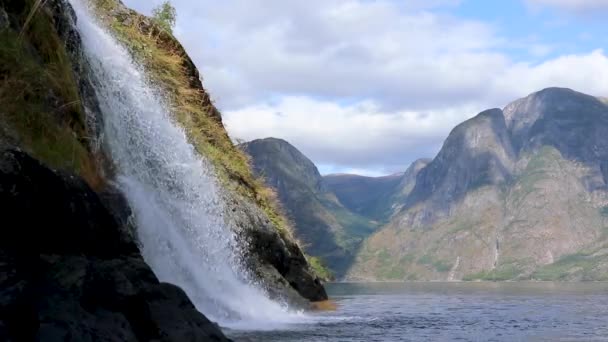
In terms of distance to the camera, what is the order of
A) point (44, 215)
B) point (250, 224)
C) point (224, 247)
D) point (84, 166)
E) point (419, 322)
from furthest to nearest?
1. point (250, 224)
2. point (419, 322)
3. point (224, 247)
4. point (84, 166)
5. point (44, 215)

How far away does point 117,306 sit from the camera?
9.51 m

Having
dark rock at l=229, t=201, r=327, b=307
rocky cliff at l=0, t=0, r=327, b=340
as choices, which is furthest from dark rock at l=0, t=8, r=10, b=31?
dark rock at l=229, t=201, r=327, b=307

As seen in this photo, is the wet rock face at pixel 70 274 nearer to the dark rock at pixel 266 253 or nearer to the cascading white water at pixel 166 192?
the cascading white water at pixel 166 192

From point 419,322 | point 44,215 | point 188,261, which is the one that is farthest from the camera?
point 419,322

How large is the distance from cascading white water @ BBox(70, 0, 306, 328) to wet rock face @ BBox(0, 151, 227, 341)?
18.4ft

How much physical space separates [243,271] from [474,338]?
10475 millimetres

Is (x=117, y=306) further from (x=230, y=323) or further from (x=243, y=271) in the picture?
(x=243, y=271)

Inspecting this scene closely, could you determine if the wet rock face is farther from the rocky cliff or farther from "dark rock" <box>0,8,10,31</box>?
"dark rock" <box>0,8,10,31</box>

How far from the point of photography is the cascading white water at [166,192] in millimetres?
17438

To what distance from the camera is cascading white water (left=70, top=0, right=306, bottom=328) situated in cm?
1744

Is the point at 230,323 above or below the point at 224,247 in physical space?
below

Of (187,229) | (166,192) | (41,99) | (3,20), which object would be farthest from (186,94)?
(3,20)

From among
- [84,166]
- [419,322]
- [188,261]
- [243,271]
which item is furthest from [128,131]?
[419,322]

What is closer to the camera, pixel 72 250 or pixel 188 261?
pixel 72 250
